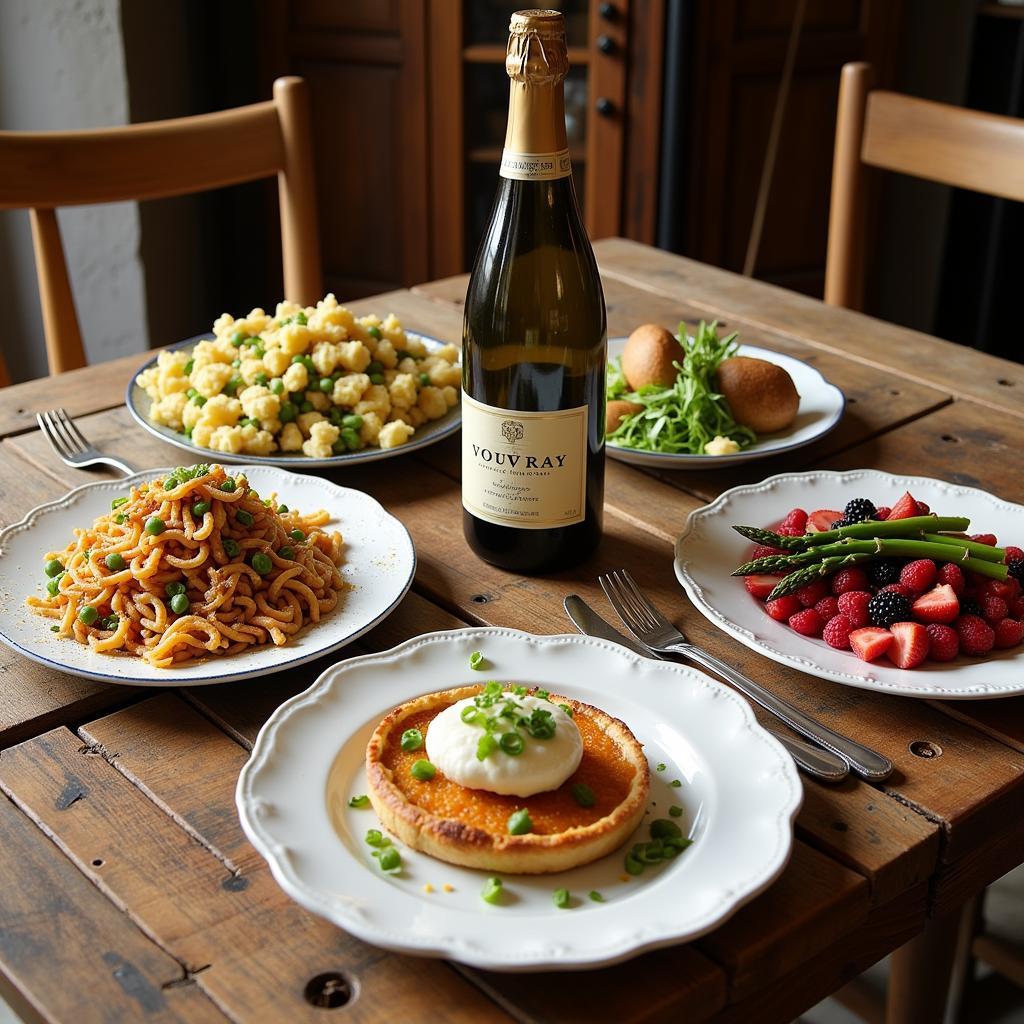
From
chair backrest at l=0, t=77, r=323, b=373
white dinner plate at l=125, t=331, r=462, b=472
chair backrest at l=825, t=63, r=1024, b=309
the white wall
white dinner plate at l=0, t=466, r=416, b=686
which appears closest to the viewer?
white dinner plate at l=0, t=466, r=416, b=686

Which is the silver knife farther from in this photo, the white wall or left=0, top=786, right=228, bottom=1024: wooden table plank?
the white wall

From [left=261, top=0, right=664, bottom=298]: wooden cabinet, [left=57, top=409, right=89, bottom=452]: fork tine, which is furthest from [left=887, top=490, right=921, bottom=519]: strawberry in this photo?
[left=261, top=0, right=664, bottom=298]: wooden cabinet

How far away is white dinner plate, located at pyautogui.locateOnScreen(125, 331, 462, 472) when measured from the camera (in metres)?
1.37

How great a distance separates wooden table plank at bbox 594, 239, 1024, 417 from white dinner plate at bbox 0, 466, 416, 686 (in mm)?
792

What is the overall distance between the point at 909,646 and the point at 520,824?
387mm

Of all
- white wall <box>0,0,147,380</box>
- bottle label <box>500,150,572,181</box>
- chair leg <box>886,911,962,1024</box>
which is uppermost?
bottle label <box>500,150,572,181</box>

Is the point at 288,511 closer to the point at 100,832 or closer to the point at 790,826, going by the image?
the point at 100,832

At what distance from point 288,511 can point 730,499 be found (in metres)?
0.44

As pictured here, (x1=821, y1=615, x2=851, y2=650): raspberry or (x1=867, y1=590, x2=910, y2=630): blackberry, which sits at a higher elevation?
(x1=867, y1=590, x2=910, y2=630): blackberry

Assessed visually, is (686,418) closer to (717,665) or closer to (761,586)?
(761,586)

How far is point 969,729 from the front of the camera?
1.00m

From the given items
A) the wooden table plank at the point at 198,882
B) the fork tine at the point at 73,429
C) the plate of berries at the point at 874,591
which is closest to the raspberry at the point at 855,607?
the plate of berries at the point at 874,591

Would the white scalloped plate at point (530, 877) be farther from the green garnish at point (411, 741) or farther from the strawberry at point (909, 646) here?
the strawberry at point (909, 646)

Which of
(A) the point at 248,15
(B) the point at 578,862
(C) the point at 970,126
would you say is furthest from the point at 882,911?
(A) the point at 248,15
